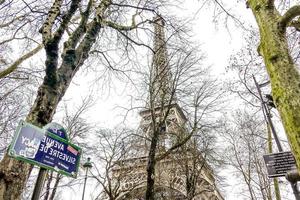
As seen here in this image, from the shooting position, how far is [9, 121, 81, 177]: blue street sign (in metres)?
2.10

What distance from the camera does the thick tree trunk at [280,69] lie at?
8.24 ft

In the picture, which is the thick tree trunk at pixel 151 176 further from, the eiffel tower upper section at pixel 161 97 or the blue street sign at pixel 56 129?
the blue street sign at pixel 56 129

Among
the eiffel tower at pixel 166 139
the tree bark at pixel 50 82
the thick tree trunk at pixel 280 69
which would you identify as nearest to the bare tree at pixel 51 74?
the tree bark at pixel 50 82

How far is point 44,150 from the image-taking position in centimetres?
230

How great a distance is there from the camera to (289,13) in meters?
3.26

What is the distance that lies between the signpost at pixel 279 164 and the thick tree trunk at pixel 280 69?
2184 millimetres

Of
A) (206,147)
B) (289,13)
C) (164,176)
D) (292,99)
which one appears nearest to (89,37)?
(289,13)

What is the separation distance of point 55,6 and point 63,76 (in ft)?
4.28

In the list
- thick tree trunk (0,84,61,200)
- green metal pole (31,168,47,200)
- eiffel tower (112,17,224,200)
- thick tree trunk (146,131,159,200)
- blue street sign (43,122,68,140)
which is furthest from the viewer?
eiffel tower (112,17,224,200)

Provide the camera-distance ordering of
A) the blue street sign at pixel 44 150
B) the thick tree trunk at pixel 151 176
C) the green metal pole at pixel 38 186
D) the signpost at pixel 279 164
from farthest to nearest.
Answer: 1. the thick tree trunk at pixel 151 176
2. the signpost at pixel 279 164
3. the green metal pole at pixel 38 186
4. the blue street sign at pixel 44 150

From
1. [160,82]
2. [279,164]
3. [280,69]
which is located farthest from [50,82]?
[160,82]

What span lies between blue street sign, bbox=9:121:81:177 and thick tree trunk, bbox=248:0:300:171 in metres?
2.15

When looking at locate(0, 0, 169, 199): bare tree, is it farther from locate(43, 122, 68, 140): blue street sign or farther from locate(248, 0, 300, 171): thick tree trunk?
locate(248, 0, 300, 171): thick tree trunk

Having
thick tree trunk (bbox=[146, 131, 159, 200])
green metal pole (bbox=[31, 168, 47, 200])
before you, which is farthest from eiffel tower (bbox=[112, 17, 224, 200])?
green metal pole (bbox=[31, 168, 47, 200])
